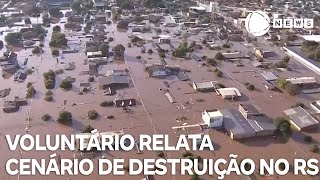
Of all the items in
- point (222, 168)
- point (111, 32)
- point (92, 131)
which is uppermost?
point (111, 32)

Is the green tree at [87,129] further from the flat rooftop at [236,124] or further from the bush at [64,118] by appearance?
the flat rooftop at [236,124]

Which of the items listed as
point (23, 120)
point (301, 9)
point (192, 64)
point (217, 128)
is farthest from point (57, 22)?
point (301, 9)

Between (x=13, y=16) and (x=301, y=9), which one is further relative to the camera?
(x=301, y=9)

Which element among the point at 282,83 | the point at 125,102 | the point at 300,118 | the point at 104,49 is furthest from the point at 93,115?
the point at 282,83

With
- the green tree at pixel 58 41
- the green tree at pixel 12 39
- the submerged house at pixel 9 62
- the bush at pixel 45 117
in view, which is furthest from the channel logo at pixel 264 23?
the bush at pixel 45 117

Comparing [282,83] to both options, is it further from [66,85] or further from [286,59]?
[66,85]

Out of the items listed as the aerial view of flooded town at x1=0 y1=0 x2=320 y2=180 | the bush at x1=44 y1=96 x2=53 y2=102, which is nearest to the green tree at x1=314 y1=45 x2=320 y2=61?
the aerial view of flooded town at x1=0 y1=0 x2=320 y2=180

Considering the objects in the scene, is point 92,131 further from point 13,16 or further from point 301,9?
point 301,9

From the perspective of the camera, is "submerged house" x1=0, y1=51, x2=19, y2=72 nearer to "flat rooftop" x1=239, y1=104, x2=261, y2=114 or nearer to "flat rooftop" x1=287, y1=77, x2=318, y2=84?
"flat rooftop" x1=239, y1=104, x2=261, y2=114
